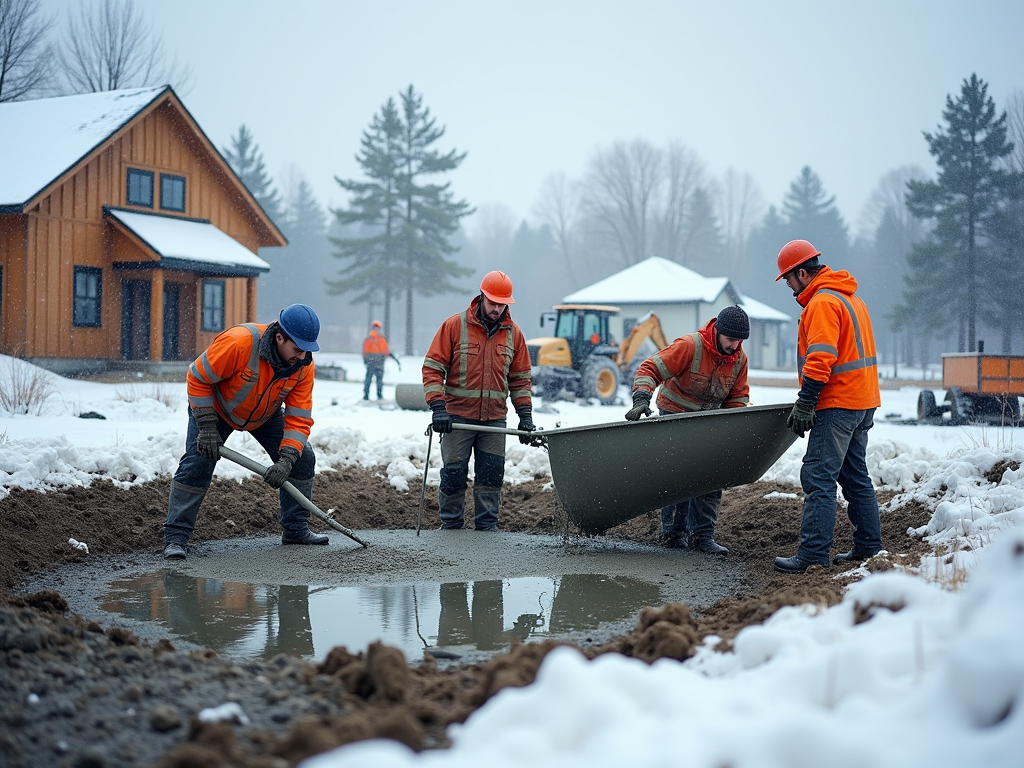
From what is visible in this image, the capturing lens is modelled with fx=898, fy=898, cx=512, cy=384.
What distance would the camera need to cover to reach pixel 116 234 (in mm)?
18531

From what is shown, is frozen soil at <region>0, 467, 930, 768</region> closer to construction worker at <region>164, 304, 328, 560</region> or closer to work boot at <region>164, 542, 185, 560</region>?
work boot at <region>164, 542, 185, 560</region>

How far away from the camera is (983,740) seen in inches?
73.6

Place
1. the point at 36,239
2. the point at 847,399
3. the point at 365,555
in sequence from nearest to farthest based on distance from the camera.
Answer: the point at 847,399 → the point at 365,555 → the point at 36,239

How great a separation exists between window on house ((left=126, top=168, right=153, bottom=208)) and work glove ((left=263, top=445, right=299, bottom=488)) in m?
15.7

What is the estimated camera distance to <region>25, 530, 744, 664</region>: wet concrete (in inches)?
152

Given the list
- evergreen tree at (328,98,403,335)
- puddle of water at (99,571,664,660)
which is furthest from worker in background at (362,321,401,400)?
evergreen tree at (328,98,403,335)

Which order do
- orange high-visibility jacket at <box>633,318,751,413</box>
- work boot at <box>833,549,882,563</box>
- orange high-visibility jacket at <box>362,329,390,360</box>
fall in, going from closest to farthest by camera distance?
work boot at <box>833,549,882,563</box>, orange high-visibility jacket at <box>633,318,751,413</box>, orange high-visibility jacket at <box>362,329,390,360</box>

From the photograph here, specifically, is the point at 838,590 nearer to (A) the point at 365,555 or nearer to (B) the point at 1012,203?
(A) the point at 365,555

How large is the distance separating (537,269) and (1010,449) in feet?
211

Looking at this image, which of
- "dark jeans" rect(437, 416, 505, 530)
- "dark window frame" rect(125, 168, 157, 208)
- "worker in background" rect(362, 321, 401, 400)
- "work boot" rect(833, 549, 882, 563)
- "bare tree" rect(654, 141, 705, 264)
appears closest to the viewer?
"work boot" rect(833, 549, 882, 563)

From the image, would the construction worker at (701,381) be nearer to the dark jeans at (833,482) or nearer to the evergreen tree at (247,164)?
the dark jeans at (833,482)

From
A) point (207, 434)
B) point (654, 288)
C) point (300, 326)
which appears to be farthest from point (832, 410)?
point (654, 288)

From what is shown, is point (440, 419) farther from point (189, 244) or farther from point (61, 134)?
point (61, 134)

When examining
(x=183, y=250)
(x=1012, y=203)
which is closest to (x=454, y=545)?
(x=183, y=250)
